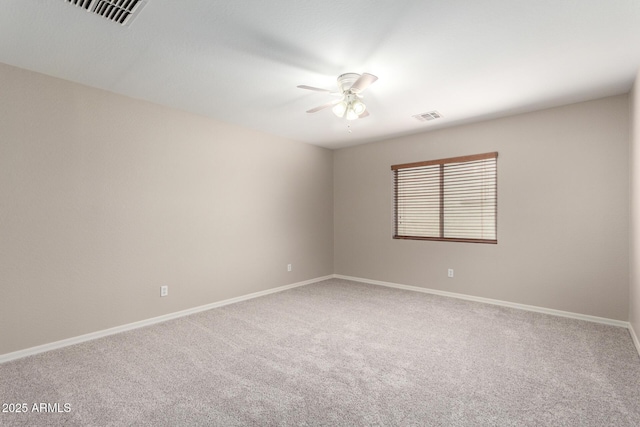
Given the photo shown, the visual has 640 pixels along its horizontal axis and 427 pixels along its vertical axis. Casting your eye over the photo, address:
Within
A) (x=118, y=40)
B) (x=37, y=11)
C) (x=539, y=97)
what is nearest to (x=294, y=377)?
(x=118, y=40)

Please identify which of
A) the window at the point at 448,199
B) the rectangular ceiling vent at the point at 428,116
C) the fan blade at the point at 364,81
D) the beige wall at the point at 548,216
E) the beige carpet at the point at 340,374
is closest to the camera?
the beige carpet at the point at 340,374

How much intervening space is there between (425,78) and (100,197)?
136 inches

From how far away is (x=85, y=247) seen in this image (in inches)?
125

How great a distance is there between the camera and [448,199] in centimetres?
483

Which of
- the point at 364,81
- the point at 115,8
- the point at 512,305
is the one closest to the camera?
the point at 115,8

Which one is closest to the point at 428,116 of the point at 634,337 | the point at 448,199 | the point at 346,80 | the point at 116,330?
the point at 448,199

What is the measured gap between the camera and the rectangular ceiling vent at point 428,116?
4078mm

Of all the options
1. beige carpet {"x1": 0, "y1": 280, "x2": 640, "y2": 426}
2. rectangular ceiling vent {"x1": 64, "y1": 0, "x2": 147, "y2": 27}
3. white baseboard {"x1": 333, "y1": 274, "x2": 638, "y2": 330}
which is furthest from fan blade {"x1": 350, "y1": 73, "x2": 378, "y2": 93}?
white baseboard {"x1": 333, "y1": 274, "x2": 638, "y2": 330}

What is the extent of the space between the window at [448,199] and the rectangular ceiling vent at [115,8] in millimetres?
4134

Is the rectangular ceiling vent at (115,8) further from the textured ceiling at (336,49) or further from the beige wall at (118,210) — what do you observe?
the beige wall at (118,210)

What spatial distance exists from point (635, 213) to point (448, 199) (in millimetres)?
2098

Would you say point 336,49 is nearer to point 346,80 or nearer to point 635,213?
point 346,80

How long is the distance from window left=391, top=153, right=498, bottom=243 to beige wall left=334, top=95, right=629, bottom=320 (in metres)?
0.13

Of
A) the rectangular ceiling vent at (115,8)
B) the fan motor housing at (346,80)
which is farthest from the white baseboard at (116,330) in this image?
the fan motor housing at (346,80)
